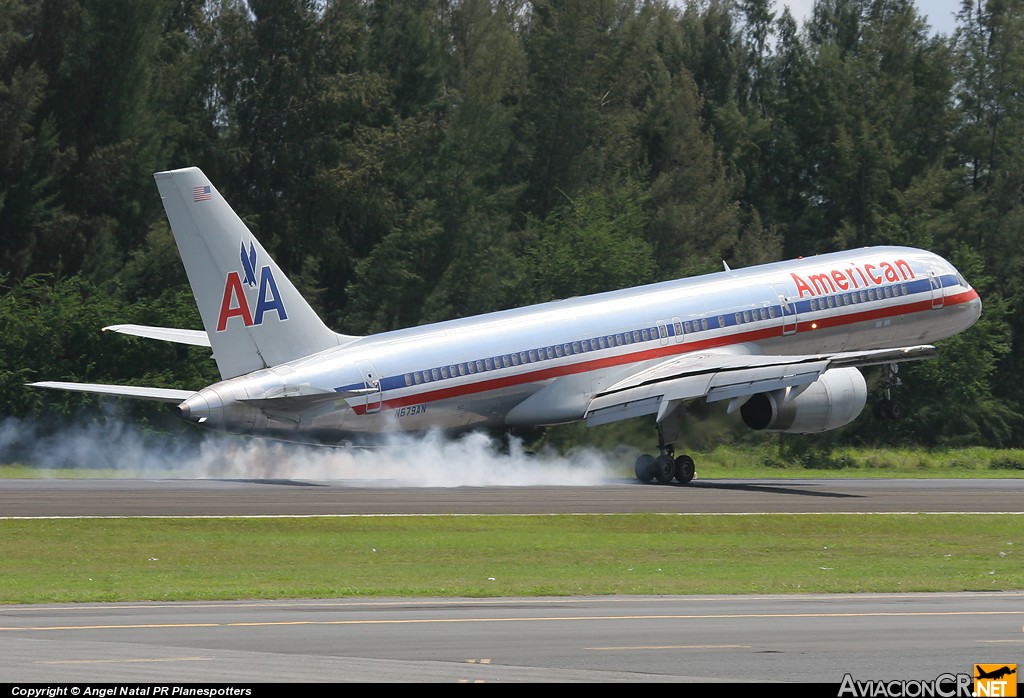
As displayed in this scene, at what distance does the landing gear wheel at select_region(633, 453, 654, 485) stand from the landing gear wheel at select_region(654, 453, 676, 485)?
0.55ft

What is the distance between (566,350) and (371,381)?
6.77 meters

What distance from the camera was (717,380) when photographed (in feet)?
150

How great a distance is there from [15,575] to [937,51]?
266 feet

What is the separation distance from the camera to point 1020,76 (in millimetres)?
97938

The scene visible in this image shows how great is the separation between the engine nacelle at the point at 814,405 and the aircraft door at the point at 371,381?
1106 centimetres

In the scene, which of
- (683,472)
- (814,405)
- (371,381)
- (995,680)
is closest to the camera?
(995,680)

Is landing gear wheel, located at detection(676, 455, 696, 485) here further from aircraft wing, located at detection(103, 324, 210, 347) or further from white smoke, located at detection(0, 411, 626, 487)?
aircraft wing, located at detection(103, 324, 210, 347)

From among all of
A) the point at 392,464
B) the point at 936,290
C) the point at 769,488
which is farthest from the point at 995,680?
the point at 936,290

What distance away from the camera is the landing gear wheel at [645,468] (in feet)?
157

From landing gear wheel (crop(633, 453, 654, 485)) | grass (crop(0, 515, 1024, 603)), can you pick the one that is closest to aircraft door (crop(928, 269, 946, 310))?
landing gear wheel (crop(633, 453, 654, 485))

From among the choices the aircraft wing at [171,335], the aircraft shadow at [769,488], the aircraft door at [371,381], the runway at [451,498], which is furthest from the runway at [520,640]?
the aircraft wing at [171,335]

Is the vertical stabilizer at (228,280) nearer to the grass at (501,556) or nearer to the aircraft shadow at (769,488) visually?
the grass at (501,556)

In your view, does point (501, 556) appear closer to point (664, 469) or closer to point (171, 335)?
point (664, 469)

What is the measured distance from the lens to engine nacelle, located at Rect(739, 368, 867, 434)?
153 ft
